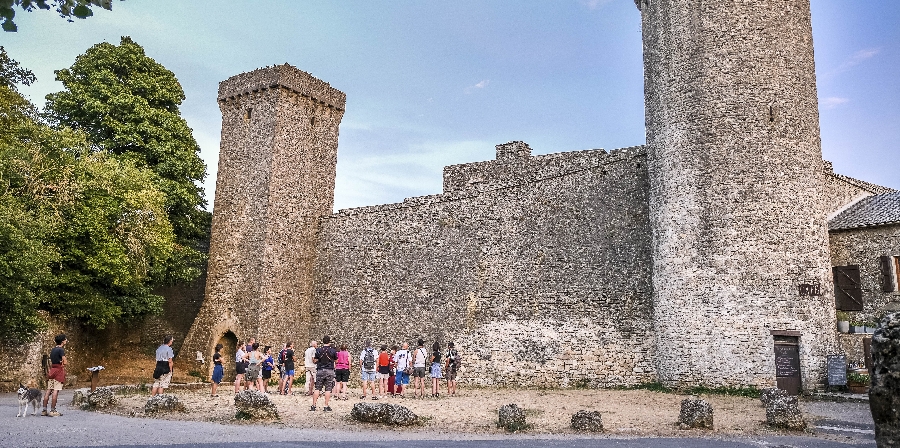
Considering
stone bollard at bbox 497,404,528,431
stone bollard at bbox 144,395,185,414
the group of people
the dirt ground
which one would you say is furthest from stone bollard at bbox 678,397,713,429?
stone bollard at bbox 144,395,185,414

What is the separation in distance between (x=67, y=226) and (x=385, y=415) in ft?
45.3

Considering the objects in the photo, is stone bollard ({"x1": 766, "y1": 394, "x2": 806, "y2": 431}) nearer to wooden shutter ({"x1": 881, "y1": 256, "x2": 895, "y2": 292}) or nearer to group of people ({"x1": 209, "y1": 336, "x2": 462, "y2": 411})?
group of people ({"x1": 209, "y1": 336, "x2": 462, "y2": 411})

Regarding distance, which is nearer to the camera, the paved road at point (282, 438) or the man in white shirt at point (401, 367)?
the paved road at point (282, 438)

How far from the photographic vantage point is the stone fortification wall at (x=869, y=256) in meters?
18.3

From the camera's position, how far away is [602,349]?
2017cm

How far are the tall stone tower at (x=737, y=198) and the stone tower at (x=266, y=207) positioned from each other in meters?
14.6

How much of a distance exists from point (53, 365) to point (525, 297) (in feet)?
45.2

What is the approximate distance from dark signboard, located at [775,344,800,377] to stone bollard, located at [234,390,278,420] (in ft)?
41.4

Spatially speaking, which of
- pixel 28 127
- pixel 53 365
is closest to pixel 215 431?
pixel 53 365

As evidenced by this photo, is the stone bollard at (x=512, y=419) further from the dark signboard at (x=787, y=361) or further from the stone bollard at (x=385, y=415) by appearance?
the dark signboard at (x=787, y=361)

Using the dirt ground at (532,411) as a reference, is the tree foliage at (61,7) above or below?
above

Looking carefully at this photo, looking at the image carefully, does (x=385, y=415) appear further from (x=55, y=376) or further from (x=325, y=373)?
(x=55, y=376)

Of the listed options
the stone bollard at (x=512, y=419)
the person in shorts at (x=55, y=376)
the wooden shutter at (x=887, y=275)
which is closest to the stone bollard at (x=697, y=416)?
the stone bollard at (x=512, y=419)

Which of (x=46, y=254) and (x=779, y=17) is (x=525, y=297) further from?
(x=46, y=254)
